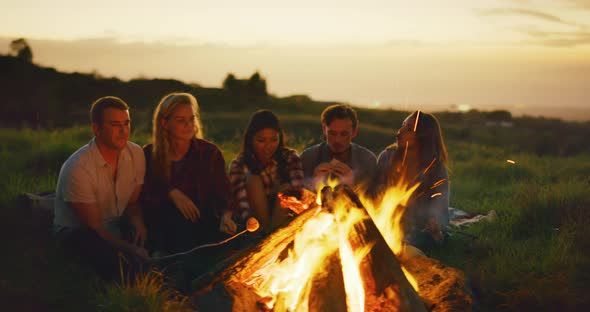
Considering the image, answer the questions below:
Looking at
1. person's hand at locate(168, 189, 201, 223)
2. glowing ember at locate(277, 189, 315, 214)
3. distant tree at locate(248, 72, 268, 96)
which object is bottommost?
person's hand at locate(168, 189, 201, 223)

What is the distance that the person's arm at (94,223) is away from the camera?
4.71m

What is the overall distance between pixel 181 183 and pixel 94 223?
2.84 ft

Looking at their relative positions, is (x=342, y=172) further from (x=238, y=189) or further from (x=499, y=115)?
(x=499, y=115)

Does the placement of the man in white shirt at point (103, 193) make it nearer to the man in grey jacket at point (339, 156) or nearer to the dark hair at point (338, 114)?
the man in grey jacket at point (339, 156)

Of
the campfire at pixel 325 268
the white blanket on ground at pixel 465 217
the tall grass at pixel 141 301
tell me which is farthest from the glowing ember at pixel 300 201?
the white blanket on ground at pixel 465 217

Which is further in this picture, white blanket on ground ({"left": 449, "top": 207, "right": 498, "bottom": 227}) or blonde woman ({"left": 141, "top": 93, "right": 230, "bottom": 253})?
white blanket on ground ({"left": 449, "top": 207, "right": 498, "bottom": 227})

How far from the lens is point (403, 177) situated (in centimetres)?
567

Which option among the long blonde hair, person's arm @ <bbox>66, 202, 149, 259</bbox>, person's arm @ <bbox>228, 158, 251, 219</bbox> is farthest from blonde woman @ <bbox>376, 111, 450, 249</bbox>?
person's arm @ <bbox>66, 202, 149, 259</bbox>

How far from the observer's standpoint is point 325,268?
3.58 metres

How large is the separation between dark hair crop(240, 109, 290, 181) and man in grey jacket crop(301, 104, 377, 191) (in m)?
0.32

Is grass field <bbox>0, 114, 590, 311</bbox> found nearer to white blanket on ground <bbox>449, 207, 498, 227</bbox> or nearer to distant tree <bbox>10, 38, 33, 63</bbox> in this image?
white blanket on ground <bbox>449, 207, 498, 227</bbox>

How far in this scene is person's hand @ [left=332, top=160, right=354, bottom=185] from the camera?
5558 mm

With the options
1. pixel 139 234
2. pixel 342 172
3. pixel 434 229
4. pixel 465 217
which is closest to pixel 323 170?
pixel 342 172

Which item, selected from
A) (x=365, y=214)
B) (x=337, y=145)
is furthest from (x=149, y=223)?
(x=365, y=214)
